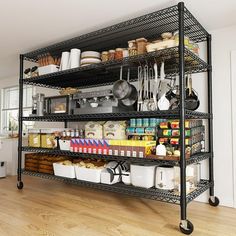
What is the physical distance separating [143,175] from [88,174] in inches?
22.4

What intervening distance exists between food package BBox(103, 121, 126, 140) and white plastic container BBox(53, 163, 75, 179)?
19.5 inches

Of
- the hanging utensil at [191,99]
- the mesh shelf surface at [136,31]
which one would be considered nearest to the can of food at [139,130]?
the hanging utensil at [191,99]

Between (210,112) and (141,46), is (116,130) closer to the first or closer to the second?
(141,46)

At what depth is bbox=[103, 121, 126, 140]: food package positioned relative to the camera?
2242mm

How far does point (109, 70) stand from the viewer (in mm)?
2520

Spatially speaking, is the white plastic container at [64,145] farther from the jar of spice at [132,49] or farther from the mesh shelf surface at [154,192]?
the jar of spice at [132,49]

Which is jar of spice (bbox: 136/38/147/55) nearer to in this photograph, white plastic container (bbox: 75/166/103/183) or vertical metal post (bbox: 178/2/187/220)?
vertical metal post (bbox: 178/2/187/220)

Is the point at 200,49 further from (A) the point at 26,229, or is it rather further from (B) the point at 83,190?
(A) the point at 26,229

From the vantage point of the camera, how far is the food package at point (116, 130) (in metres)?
2.24

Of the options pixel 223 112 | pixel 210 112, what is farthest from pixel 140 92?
pixel 223 112

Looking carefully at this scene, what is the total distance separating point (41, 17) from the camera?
2080 millimetres

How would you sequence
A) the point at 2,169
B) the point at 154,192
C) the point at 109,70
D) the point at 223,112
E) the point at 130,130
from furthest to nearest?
the point at 2,169 < the point at 109,70 < the point at 223,112 < the point at 130,130 < the point at 154,192

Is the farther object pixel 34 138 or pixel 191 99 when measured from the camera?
pixel 34 138

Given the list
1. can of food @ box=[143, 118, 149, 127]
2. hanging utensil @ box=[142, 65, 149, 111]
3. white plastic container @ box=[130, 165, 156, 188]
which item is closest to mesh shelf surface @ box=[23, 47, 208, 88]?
hanging utensil @ box=[142, 65, 149, 111]
